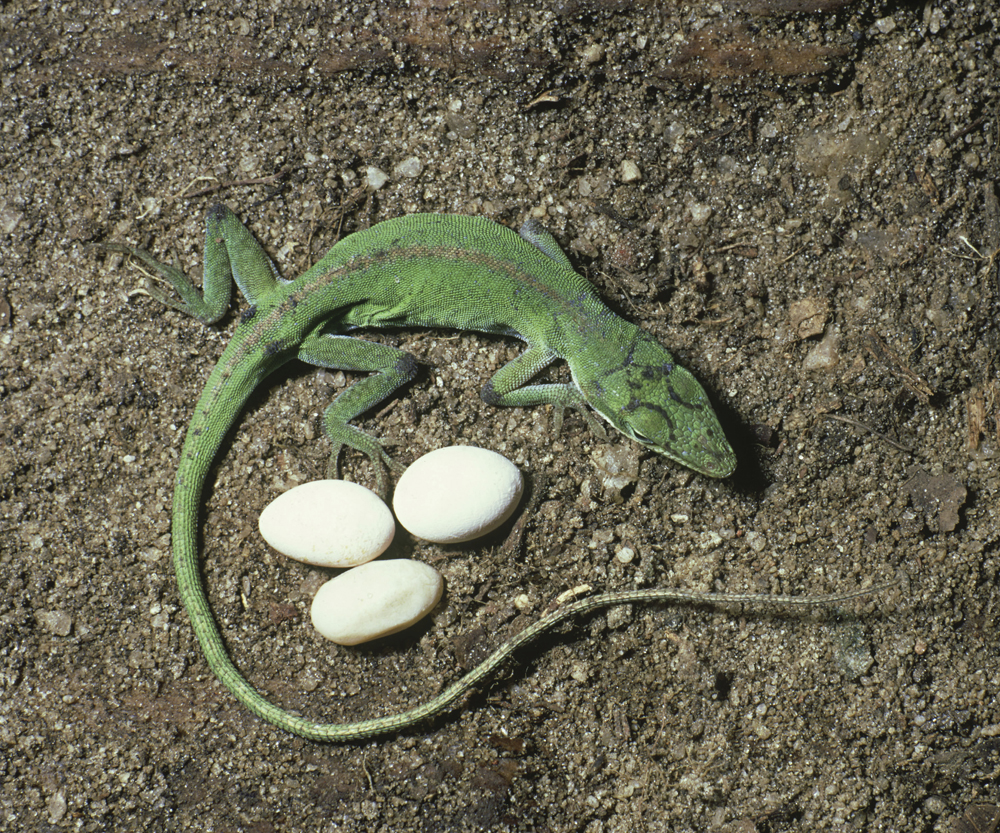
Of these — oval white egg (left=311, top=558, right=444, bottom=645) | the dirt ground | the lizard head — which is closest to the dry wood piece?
the dirt ground

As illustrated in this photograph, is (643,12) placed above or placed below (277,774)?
above

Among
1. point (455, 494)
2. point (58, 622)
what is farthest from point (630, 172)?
point (58, 622)

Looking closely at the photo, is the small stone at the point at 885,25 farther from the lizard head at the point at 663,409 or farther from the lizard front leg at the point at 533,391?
the lizard front leg at the point at 533,391

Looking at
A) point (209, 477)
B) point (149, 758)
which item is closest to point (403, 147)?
point (209, 477)

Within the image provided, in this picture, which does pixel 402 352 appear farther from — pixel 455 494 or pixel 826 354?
pixel 826 354

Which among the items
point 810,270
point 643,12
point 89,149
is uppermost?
point 89,149

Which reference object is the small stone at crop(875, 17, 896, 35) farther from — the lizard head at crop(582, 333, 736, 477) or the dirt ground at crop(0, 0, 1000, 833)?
the lizard head at crop(582, 333, 736, 477)

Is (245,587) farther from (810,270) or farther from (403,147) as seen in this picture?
(810,270)
